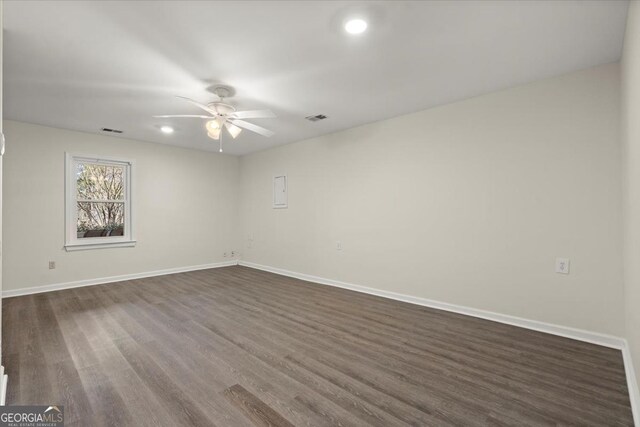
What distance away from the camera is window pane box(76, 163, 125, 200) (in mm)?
4809

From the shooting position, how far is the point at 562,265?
9.11 feet

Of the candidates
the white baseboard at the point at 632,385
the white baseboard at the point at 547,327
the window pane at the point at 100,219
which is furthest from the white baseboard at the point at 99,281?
the white baseboard at the point at 632,385

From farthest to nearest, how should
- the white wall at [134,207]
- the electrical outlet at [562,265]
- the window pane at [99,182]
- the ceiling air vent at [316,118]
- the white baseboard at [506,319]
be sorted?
1. the window pane at [99,182]
2. the white wall at [134,207]
3. the ceiling air vent at [316,118]
4. the electrical outlet at [562,265]
5. the white baseboard at [506,319]

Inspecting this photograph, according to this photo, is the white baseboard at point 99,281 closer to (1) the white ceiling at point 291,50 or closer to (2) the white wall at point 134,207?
(2) the white wall at point 134,207

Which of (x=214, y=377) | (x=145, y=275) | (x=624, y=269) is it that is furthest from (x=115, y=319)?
(x=624, y=269)

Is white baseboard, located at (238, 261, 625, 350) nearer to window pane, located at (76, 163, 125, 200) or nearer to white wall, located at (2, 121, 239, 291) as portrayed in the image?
white wall, located at (2, 121, 239, 291)

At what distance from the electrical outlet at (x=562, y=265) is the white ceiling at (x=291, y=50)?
1718 millimetres

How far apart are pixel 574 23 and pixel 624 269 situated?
193 centimetres

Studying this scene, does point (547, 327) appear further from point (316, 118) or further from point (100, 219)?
point (100, 219)

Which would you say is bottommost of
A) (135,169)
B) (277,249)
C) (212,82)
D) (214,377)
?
(214,377)

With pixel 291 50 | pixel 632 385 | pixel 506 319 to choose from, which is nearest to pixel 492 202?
pixel 506 319

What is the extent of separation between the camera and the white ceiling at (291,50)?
1931 mm

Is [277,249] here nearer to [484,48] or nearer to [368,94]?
[368,94]

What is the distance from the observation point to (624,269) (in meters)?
2.42
